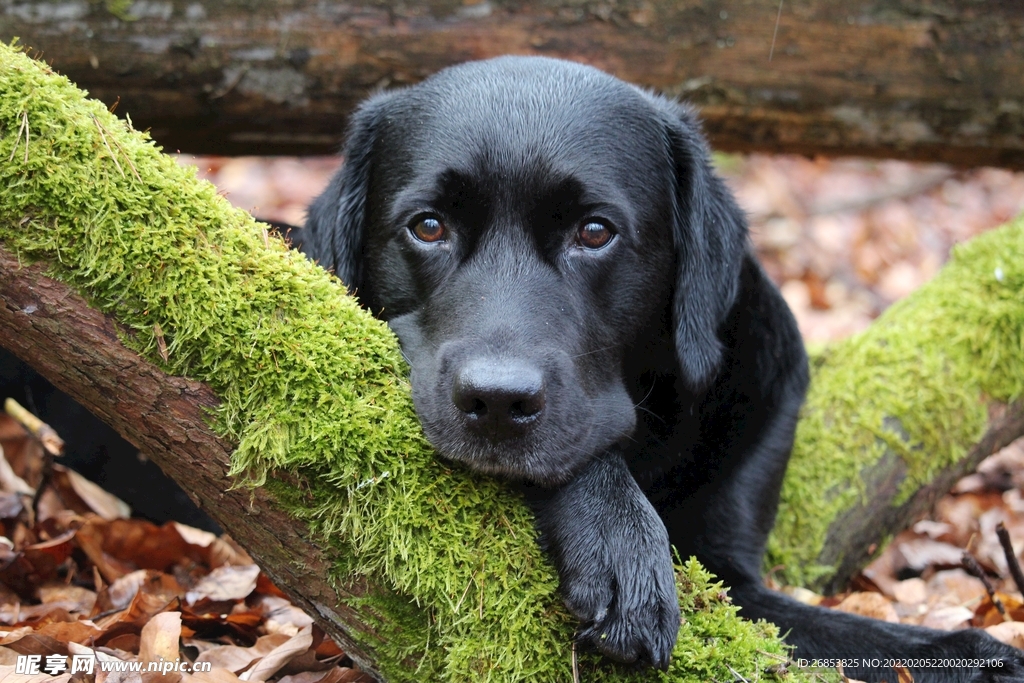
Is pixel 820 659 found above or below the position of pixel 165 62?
below

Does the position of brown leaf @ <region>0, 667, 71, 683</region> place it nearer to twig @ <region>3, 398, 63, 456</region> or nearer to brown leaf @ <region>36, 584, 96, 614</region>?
brown leaf @ <region>36, 584, 96, 614</region>

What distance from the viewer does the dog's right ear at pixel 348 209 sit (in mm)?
3199

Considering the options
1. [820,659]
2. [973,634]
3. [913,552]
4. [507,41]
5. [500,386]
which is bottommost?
[913,552]

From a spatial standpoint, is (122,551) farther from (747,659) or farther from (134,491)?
(747,659)

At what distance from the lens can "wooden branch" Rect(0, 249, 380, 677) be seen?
6.76ft

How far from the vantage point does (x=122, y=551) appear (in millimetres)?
3348

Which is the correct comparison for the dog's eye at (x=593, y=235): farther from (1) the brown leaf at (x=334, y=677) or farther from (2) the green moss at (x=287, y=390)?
(1) the brown leaf at (x=334, y=677)

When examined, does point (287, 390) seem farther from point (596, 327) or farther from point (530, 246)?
point (596, 327)

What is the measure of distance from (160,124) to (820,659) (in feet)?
11.2

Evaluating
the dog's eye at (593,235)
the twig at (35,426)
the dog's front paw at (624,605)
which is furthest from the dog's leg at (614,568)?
the twig at (35,426)

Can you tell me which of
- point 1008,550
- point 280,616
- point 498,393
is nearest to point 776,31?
point 1008,550

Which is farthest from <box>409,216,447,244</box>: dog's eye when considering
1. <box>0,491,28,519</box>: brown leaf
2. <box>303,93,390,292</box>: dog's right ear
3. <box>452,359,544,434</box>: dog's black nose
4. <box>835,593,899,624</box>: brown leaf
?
<box>835,593,899,624</box>: brown leaf

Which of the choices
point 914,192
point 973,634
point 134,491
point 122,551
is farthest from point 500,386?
point 914,192

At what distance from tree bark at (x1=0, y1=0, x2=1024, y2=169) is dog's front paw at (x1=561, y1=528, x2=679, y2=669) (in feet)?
8.80
